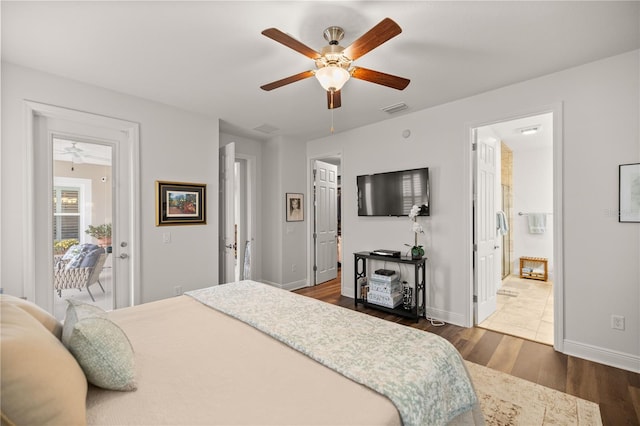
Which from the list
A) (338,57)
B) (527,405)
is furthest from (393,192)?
(527,405)

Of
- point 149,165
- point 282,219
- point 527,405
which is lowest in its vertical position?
point 527,405

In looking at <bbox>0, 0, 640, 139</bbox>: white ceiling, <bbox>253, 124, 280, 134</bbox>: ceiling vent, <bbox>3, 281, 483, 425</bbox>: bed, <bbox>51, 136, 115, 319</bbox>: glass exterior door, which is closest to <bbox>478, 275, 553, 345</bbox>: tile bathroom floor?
<bbox>3, 281, 483, 425</bbox>: bed

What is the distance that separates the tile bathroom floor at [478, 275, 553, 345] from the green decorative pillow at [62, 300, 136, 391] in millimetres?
3516

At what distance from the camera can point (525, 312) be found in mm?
3736

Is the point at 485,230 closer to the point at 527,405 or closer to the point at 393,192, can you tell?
the point at 393,192

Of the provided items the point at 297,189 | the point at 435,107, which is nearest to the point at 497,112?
the point at 435,107

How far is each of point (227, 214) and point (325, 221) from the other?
2165 mm

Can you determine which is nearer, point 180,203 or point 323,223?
point 180,203

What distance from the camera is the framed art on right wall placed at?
91.7 inches

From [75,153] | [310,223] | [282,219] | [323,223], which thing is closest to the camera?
[75,153]

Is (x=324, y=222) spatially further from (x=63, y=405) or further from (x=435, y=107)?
(x=63, y=405)

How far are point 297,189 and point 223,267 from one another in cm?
188

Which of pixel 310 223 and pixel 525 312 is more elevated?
pixel 310 223

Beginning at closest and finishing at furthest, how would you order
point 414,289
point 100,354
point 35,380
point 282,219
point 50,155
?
point 35,380, point 100,354, point 50,155, point 414,289, point 282,219
